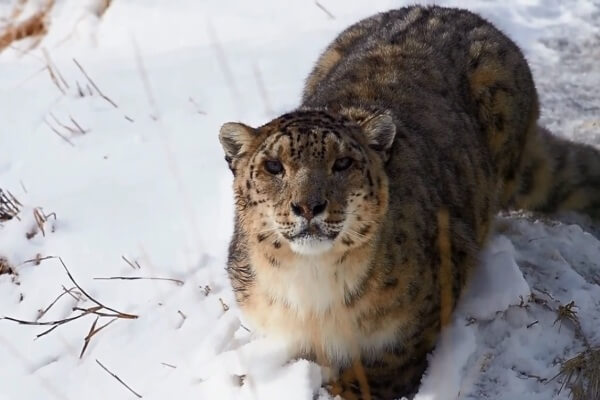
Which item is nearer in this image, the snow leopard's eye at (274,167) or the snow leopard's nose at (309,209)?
the snow leopard's nose at (309,209)

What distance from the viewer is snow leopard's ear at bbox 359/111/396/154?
463 cm

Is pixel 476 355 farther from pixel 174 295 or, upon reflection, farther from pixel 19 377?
pixel 19 377

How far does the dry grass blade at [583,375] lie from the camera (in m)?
4.70

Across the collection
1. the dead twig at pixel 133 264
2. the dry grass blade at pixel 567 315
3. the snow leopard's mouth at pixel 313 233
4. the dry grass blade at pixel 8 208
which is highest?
the snow leopard's mouth at pixel 313 233

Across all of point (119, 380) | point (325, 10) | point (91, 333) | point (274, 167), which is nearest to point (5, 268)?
point (91, 333)

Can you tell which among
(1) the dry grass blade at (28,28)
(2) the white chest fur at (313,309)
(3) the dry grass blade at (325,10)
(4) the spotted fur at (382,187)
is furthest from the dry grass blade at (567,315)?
(1) the dry grass blade at (28,28)

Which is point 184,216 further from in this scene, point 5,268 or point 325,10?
point 325,10

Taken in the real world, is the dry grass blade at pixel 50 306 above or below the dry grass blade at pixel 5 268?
above

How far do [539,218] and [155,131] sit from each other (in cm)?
284

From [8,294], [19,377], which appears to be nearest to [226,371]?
[19,377]

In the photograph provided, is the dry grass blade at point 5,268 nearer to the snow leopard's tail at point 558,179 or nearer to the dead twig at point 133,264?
the dead twig at point 133,264

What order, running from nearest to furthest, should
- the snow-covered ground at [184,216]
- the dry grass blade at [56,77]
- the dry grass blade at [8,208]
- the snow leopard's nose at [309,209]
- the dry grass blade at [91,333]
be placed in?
the snow leopard's nose at [309,209]
the snow-covered ground at [184,216]
the dry grass blade at [91,333]
the dry grass blade at [8,208]
the dry grass blade at [56,77]

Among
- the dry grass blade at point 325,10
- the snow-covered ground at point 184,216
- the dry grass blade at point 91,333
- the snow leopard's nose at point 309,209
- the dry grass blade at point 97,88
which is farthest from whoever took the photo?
the dry grass blade at point 325,10

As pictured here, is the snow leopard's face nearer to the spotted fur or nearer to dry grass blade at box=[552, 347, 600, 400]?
the spotted fur
